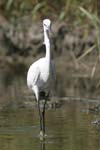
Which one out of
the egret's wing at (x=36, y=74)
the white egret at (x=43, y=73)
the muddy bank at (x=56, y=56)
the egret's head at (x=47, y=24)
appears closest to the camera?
the egret's head at (x=47, y=24)

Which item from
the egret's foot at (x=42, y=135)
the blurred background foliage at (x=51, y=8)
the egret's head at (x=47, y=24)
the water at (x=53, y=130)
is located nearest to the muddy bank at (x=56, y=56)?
the blurred background foliage at (x=51, y=8)

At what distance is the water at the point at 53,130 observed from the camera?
7952 millimetres

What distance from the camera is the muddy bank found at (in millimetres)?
13734

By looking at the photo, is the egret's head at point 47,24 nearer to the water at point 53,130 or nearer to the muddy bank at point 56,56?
the water at point 53,130

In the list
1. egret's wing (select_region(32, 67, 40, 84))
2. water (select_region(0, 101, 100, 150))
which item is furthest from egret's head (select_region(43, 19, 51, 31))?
water (select_region(0, 101, 100, 150))

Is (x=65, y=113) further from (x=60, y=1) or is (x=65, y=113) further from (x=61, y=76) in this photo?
(x=60, y=1)

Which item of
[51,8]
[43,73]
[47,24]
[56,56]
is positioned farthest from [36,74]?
[56,56]

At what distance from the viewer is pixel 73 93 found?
13047 mm

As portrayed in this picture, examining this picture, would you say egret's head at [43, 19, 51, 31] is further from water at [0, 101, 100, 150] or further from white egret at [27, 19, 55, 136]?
water at [0, 101, 100, 150]

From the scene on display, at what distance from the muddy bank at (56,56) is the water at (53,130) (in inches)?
72.4

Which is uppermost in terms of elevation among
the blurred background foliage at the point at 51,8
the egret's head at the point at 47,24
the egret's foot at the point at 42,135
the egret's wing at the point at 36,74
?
the blurred background foliage at the point at 51,8

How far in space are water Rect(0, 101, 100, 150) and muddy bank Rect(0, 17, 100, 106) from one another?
184cm

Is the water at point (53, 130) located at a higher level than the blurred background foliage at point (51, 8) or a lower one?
lower

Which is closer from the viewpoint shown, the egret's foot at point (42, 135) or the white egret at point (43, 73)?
the egret's foot at point (42, 135)
